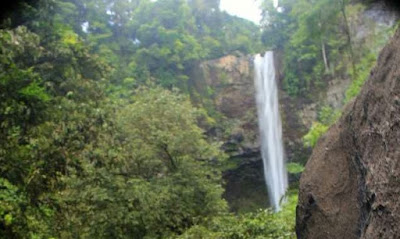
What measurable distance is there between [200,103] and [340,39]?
10.0 m

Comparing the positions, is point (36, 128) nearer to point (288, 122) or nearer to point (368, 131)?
point (368, 131)

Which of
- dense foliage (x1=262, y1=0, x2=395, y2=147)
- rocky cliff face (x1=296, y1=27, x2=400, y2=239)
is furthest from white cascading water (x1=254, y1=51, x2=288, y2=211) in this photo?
rocky cliff face (x1=296, y1=27, x2=400, y2=239)

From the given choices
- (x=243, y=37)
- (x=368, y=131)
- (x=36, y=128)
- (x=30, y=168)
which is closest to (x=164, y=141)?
(x=36, y=128)

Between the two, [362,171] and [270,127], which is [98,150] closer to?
[362,171]

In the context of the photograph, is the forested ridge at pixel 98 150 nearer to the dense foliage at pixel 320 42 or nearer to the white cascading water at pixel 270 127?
the dense foliage at pixel 320 42

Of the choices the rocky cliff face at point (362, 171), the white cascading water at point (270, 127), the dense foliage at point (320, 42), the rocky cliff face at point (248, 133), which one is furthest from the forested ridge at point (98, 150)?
the white cascading water at point (270, 127)

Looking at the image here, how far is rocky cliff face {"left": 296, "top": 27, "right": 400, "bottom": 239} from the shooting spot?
328 cm

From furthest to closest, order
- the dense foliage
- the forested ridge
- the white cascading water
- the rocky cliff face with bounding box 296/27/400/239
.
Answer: the white cascading water < the dense foliage < the forested ridge < the rocky cliff face with bounding box 296/27/400/239

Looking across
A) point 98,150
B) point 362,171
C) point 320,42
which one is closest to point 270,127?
point 320,42

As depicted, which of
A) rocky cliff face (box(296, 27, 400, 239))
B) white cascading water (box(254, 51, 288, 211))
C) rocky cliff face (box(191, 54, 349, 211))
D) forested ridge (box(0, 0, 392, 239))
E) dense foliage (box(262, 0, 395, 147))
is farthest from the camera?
rocky cliff face (box(191, 54, 349, 211))

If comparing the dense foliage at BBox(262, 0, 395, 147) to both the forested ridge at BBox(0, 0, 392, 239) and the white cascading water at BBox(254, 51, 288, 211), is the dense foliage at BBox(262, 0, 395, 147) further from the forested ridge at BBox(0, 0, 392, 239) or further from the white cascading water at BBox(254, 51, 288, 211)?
the white cascading water at BBox(254, 51, 288, 211)

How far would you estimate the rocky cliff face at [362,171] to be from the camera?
3.28m

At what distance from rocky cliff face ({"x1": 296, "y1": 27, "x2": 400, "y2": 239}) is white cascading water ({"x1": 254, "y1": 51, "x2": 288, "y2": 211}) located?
1788 cm

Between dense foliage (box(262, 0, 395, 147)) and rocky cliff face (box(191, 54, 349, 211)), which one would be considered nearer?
dense foliage (box(262, 0, 395, 147))
